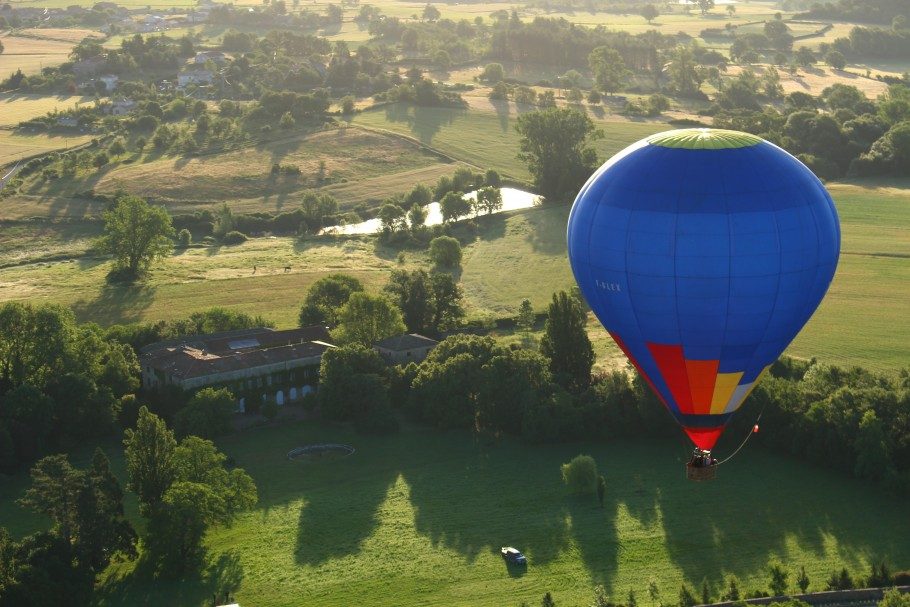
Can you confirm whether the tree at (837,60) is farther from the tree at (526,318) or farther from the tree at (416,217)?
the tree at (526,318)

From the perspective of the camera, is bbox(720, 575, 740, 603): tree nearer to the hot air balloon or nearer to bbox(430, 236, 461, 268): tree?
the hot air balloon

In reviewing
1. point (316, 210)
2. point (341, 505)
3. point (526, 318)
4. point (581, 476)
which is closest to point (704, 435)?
point (581, 476)

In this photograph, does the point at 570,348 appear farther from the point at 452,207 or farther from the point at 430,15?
the point at 430,15

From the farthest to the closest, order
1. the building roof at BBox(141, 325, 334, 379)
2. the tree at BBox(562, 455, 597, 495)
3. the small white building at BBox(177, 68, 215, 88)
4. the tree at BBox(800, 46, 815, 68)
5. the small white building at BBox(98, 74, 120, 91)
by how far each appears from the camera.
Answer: the tree at BBox(800, 46, 815, 68) → the small white building at BBox(177, 68, 215, 88) → the small white building at BBox(98, 74, 120, 91) → the building roof at BBox(141, 325, 334, 379) → the tree at BBox(562, 455, 597, 495)

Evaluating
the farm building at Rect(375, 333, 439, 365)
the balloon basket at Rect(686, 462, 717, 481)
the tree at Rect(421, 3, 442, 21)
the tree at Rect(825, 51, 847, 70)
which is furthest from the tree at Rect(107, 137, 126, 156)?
the tree at Rect(421, 3, 442, 21)

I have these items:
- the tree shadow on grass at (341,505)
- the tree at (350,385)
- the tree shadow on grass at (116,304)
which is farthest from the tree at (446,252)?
the tree shadow on grass at (341,505)
